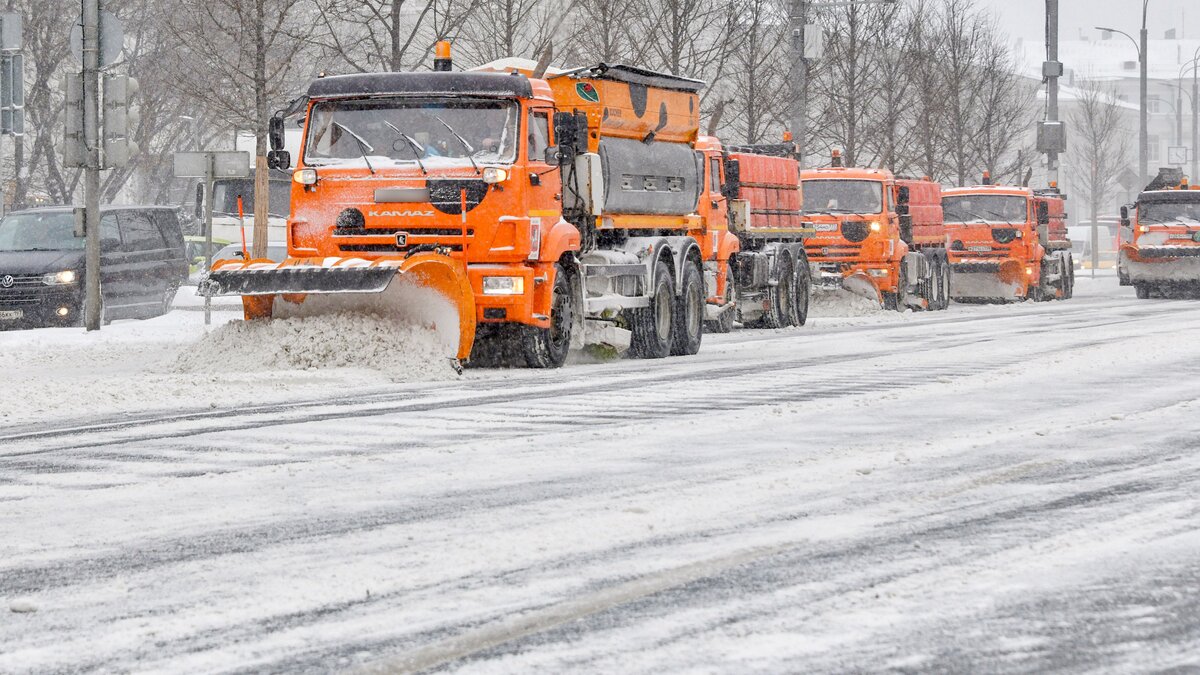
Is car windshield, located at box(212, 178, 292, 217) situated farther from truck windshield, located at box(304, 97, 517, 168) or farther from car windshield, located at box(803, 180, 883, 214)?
truck windshield, located at box(304, 97, 517, 168)

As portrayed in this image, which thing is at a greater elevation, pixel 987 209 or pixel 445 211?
pixel 987 209

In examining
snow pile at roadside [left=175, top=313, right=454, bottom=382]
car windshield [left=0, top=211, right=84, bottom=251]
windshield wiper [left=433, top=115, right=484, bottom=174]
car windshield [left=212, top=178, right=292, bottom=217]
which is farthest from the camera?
car windshield [left=212, top=178, right=292, bottom=217]

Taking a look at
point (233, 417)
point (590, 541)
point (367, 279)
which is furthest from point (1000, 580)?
point (367, 279)

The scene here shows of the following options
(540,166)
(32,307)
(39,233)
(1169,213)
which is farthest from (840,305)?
(540,166)

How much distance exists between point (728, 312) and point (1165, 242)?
51.5 ft

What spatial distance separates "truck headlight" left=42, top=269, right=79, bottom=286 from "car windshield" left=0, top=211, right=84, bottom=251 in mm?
820

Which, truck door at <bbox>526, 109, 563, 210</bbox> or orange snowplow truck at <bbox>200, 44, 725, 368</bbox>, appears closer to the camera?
orange snowplow truck at <bbox>200, 44, 725, 368</bbox>

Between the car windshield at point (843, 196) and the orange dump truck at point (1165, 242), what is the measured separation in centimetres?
959

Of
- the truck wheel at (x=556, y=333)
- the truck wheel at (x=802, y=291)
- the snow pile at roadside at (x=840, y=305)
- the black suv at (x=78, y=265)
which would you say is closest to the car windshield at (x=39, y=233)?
the black suv at (x=78, y=265)

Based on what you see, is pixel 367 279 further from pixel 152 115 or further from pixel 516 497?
pixel 152 115

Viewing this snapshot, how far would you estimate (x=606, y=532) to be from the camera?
23.2ft

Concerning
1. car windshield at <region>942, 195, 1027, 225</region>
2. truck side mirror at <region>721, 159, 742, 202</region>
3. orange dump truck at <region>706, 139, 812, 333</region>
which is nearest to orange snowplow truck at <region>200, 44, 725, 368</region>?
orange dump truck at <region>706, 139, 812, 333</region>

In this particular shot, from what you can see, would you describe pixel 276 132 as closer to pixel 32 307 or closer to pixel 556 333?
pixel 556 333

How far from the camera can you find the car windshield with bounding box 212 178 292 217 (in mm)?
35906
